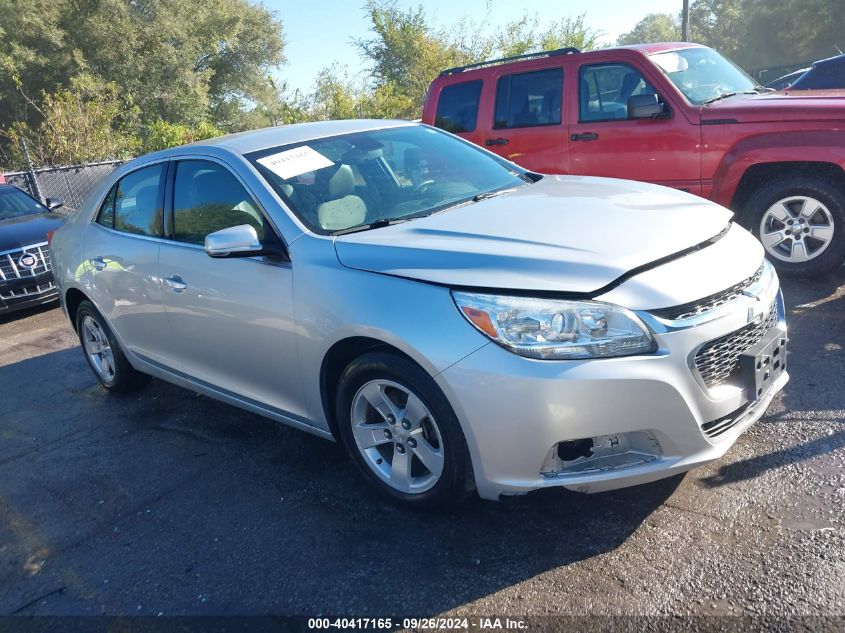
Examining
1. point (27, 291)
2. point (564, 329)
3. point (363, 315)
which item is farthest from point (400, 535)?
point (27, 291)

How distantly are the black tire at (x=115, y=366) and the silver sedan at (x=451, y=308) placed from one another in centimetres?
67

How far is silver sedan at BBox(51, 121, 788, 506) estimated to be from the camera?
260 cm

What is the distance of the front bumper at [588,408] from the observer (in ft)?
8.34

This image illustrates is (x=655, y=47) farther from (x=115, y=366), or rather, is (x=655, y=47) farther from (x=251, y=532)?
(x=251, y=532)

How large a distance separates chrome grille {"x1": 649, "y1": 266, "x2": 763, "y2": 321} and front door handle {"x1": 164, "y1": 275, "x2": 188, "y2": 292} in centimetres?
255

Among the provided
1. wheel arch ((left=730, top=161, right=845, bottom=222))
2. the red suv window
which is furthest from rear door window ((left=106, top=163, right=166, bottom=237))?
wheel arch ((left=730, top=161, right=845, bottom=222))

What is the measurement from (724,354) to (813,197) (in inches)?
134

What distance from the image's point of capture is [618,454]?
2.68m

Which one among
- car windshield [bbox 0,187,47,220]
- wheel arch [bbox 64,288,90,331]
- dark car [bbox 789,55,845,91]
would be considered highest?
dark car [bbox 789,55,845,91]

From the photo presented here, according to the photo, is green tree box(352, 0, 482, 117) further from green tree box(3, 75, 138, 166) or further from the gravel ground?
the gravel ground

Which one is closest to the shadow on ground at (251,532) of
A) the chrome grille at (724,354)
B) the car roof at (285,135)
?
the chrome grille at (724,354)

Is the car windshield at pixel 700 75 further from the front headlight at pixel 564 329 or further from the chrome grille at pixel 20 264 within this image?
the chrome grille at pixel 20 264

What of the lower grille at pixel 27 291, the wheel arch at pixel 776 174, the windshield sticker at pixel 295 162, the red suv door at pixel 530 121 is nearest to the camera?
the windshield sticker at pixel 295 162

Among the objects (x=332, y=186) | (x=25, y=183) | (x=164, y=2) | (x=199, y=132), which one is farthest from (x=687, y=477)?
(x=164, y=2)
